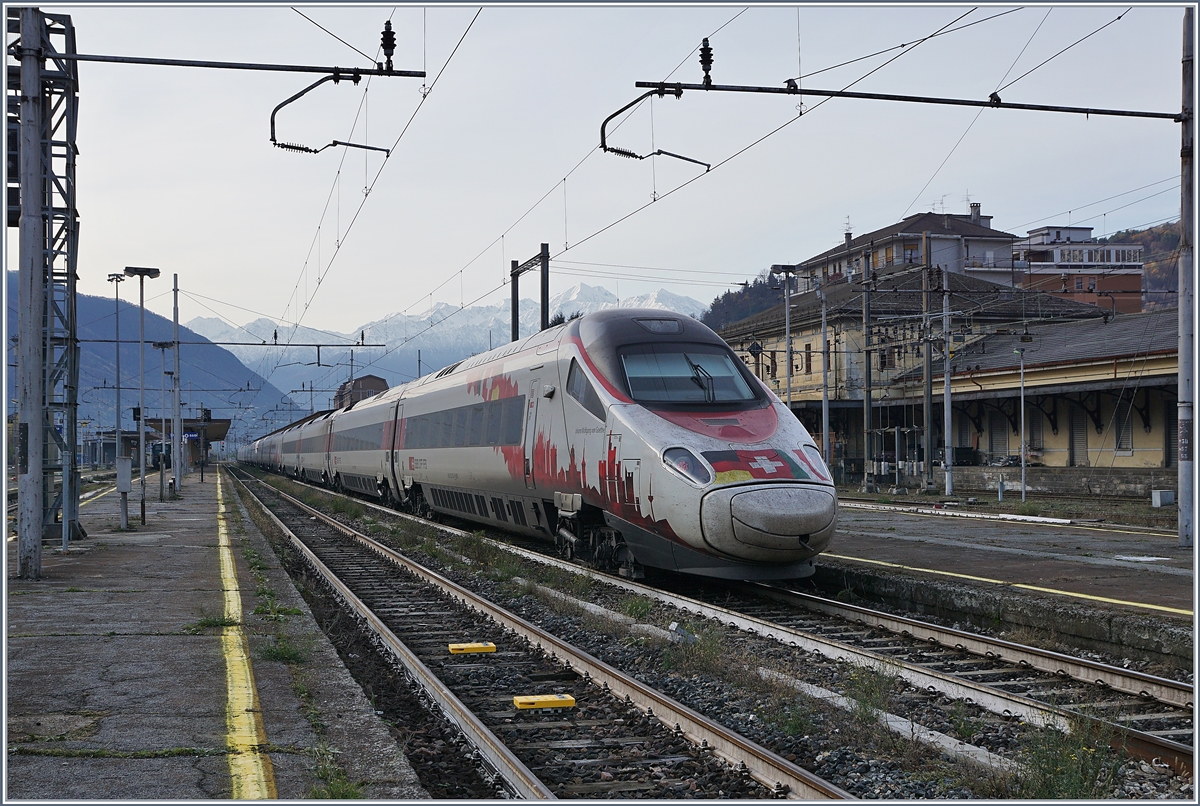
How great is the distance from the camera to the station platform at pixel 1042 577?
31.2 feet

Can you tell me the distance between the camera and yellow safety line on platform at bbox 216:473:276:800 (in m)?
5.59

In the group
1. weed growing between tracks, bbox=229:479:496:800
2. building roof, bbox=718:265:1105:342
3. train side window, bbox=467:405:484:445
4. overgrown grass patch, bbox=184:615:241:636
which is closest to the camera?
weed growing between tracks, bbox=229:479:496:800

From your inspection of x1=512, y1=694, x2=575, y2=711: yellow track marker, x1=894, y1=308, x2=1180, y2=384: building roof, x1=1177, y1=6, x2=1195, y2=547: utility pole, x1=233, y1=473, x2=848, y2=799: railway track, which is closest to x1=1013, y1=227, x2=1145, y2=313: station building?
x1=894, y1=308, x2=1180, y2=384: building roof

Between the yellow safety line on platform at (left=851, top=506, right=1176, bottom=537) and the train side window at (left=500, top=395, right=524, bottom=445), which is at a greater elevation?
the train side window at (left=500, top=395, right=524, bottom=445)

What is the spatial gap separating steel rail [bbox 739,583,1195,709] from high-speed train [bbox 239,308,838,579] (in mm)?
833

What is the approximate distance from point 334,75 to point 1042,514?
18.3 m

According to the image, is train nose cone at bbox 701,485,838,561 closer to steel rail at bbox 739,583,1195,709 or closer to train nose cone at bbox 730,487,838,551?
train nose cone at bbox 730,487,838,551

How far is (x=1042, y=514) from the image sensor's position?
2455 centimetres

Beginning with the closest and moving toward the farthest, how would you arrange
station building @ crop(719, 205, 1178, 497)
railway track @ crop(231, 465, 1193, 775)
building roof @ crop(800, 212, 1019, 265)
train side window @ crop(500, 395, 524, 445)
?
railway track @ crop(231, 465, 1193, 775), train side window @ crop(500, 395, 524, 445), station building @ crop(719, 205, 1178, 497), building roof @ crop(800, 212, 1019, 265)

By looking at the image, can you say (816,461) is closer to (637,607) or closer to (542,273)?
(637,607)

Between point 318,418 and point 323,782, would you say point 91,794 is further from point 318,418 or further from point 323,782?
point 318,418

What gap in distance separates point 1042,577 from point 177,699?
9.50 meters

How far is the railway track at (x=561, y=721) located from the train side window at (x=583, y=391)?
273 centimetres

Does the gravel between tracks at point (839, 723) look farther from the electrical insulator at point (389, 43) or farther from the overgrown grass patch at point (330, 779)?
the electrical insulator at point (389, 43)
